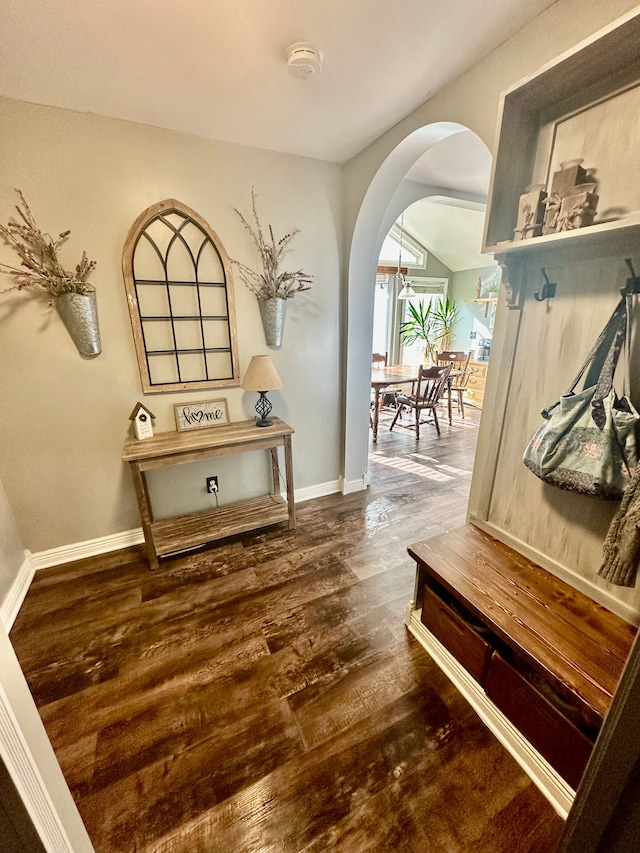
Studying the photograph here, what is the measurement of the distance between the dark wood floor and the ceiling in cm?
251

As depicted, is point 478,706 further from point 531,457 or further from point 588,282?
point 588,282

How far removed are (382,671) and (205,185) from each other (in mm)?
2793

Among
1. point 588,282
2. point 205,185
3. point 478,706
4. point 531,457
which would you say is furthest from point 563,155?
point 478,706

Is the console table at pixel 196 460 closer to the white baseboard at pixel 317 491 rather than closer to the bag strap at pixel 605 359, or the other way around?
the white baseboard at pixel 317 491

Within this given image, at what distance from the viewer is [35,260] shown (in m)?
1.76

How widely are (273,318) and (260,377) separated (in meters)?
0.47

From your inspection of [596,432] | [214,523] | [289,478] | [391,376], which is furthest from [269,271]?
[391,376]

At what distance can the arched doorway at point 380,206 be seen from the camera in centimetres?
212

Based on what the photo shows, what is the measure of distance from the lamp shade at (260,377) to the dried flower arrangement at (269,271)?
47 cm

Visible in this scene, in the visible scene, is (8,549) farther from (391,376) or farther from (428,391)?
(428,391)

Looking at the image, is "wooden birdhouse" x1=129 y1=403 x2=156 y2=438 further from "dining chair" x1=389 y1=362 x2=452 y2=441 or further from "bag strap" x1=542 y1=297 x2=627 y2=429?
"dining chair" x1=389 y1=362 x2=452 y2=441

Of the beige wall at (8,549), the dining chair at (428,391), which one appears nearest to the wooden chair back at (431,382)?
the dining chair at (428,391)

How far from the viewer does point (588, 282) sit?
1.16 m

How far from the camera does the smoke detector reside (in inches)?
51.1
